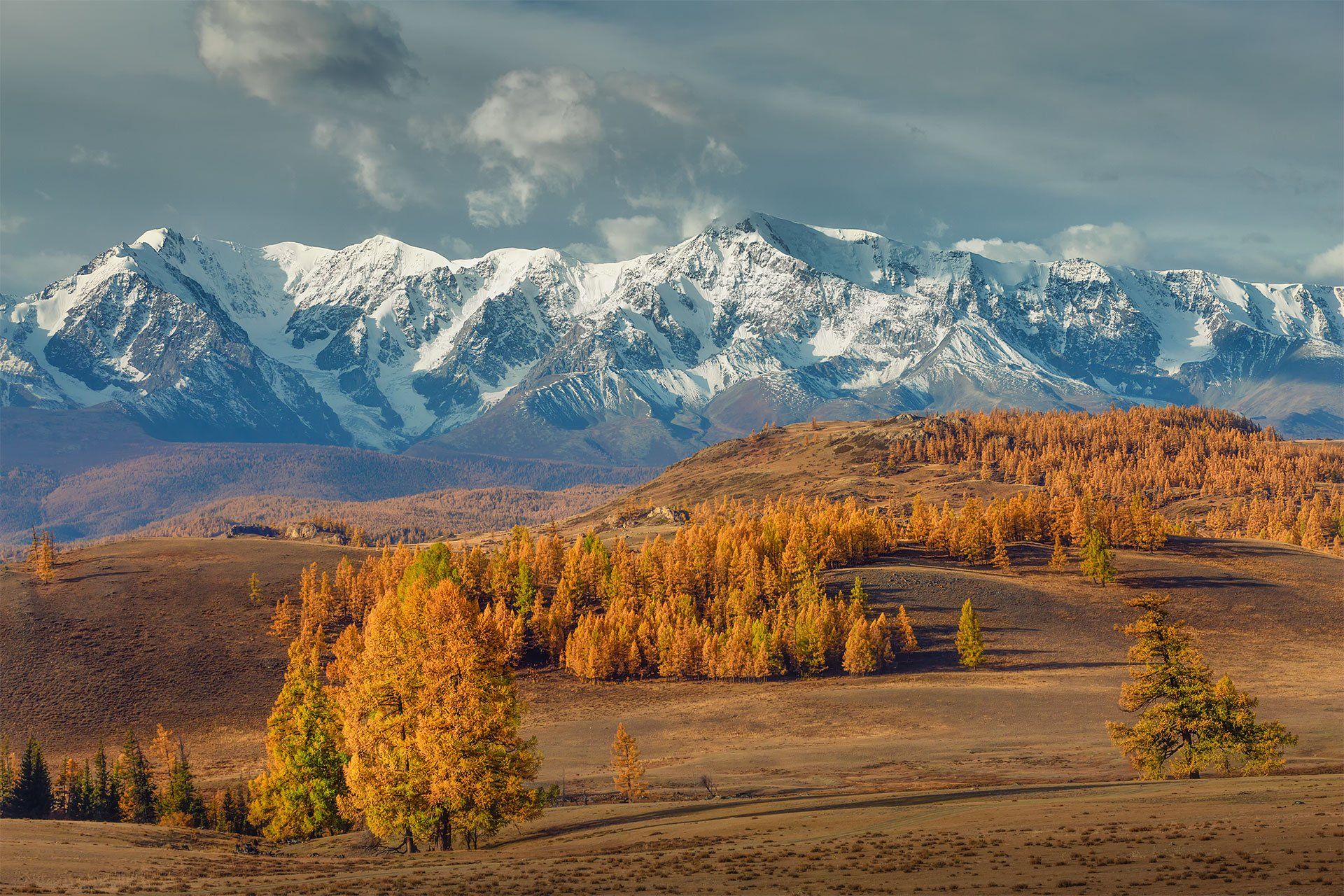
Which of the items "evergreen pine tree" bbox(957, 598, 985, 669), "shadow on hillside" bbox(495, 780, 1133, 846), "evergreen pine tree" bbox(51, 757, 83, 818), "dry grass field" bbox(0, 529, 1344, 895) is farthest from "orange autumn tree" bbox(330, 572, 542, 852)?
"evergreen pine tree" bbox(957, 598, 985, 669)

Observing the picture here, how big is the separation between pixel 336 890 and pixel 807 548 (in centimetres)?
13690

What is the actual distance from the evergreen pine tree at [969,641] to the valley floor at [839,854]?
78.5 meters

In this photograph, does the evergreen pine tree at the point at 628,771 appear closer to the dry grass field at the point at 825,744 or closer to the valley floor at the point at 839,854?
the dry grass field at the point at 825,744

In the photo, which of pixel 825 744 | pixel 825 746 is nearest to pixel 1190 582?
pixel 825 744

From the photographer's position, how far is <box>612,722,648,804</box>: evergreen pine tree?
74562mm

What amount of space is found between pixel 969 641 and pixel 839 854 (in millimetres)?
98039

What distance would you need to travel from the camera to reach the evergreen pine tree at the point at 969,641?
133 metres

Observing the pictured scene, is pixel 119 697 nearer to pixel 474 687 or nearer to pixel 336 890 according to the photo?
pixel 474 687

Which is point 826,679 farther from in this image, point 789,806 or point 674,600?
point 789,806

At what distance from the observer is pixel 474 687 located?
50.5 meters

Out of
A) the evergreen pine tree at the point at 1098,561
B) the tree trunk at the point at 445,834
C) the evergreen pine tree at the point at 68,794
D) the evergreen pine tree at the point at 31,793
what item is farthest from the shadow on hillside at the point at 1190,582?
the evergreen pine tree at the point at 31,793

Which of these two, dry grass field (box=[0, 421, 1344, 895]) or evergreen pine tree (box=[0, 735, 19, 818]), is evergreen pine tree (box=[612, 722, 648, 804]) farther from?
evergreen pine tree (box=[0, 735, 19, 818])

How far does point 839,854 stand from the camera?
1626 inches

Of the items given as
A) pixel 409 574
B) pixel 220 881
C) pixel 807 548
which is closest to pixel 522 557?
pixel 409 574
